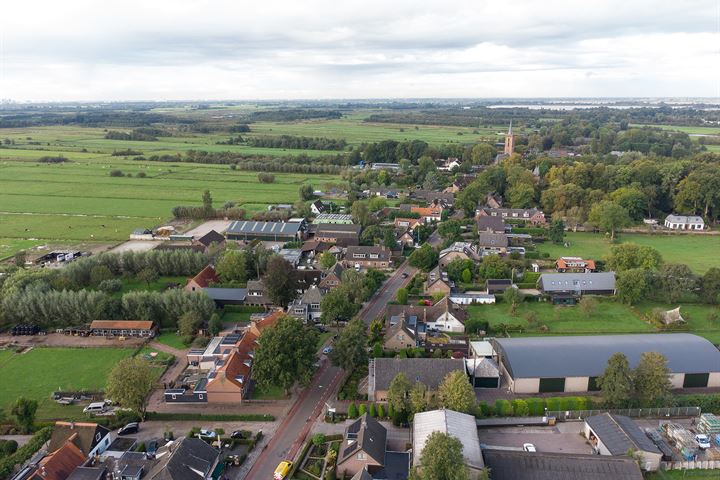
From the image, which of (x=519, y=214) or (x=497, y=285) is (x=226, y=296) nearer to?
(x=497, y=285)

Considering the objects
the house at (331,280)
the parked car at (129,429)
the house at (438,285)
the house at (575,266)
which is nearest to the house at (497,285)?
the house at (438,285)

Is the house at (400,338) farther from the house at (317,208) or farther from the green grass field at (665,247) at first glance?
the house at (317,208)

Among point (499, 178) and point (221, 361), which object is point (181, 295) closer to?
point (221, 361)

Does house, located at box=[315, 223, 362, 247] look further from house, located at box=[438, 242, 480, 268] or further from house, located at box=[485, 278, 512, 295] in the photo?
house, located at box=[485, 278, 512, 295]

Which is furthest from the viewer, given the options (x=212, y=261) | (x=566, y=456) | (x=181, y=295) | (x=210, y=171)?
(x=210, y=171)

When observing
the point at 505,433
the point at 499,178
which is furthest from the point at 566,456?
the point at 499,178

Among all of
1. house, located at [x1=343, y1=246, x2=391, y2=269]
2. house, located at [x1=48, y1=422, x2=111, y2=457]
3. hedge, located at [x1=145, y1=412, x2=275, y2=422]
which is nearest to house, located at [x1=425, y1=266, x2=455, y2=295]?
house, located at [x1=343, y1=246, x2=391, y2=269]

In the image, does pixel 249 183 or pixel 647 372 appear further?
pixel 249 183
